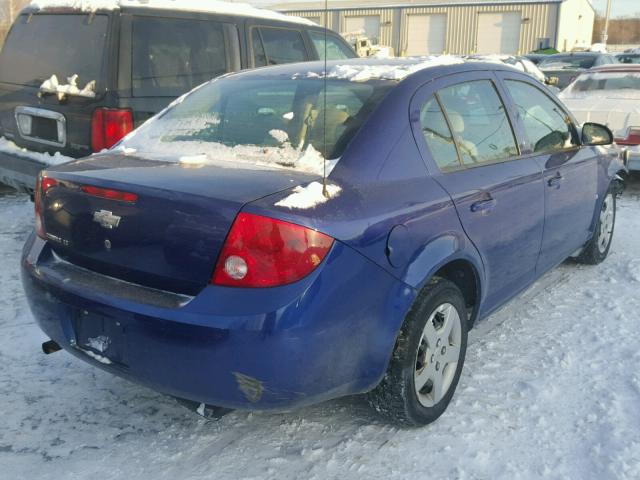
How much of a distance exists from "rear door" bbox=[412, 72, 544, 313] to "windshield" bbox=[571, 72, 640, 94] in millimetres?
5667

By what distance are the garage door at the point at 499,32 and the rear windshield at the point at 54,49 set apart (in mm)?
37643

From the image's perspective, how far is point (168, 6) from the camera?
5.32 metres

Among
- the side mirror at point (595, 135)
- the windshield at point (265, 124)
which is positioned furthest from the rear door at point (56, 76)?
the side mirror at point (595, 135)

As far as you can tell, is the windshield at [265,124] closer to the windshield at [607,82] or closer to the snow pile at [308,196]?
the snow pile at [308,196]

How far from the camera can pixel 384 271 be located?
242cm

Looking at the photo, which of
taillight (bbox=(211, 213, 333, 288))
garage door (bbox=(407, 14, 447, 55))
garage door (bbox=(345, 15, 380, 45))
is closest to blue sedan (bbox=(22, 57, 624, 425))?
taillight (bbox=(211, 213, 333, 288))

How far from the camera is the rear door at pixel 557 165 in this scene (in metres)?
3.71

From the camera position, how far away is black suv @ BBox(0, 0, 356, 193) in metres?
4.76

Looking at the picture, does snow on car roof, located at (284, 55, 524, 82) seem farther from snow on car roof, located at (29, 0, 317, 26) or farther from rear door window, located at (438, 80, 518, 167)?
snow on car roof, located at (29, 0, 317, 26)

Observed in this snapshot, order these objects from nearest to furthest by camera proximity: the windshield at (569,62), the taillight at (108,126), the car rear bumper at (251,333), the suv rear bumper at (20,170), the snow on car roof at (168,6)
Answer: the car rear bumper at (251,333) < the taillight at (108,126) < the snow on car roof at (168,6) < the suv rear bumper at (20,170) < the windshield at (569,62)

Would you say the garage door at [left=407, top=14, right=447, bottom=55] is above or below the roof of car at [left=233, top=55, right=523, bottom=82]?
above

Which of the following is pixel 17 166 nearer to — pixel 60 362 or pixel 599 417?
pixel 60 362

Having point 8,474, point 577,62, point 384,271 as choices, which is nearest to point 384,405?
point 384,271

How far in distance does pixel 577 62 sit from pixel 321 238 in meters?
16.4
